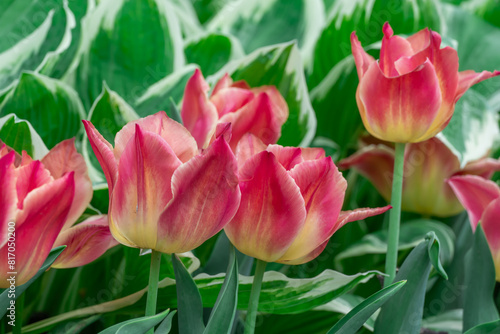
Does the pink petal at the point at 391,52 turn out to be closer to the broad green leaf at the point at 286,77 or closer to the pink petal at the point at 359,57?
the pink petal at the point at 359,57

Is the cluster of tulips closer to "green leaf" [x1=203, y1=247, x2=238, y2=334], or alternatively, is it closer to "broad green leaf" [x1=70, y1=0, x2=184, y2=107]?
"green leaf" [x1=203, y1=247, x2=238, y2=334]

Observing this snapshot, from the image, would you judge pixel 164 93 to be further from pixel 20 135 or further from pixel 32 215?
pixel 32 215

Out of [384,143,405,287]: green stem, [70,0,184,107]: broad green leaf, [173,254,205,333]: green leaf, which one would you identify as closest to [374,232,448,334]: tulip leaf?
[384,143,405,287]: green stem

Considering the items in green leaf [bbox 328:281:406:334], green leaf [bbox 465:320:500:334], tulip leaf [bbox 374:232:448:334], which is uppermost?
green leaf [bbox 328:281:406:334]

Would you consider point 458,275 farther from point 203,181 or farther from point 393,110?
point 203,181

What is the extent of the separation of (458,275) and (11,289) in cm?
41

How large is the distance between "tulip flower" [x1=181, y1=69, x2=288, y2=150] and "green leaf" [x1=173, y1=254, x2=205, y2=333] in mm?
83

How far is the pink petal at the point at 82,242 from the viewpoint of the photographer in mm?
323

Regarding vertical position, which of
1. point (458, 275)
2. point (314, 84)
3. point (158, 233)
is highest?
point (158, 233)

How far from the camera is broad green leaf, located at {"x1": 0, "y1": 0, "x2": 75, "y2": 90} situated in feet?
1.76

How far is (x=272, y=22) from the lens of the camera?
2.30ft

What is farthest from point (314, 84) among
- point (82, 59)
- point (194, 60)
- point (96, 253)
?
point (96, 253)

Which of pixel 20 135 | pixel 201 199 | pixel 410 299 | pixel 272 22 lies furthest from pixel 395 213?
pixel 272 22

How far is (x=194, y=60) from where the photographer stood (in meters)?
0.65
